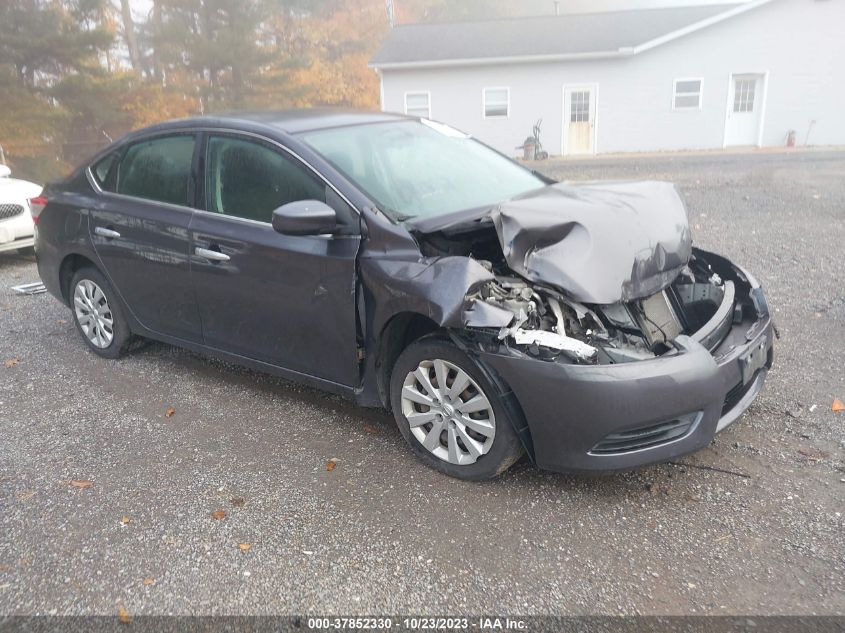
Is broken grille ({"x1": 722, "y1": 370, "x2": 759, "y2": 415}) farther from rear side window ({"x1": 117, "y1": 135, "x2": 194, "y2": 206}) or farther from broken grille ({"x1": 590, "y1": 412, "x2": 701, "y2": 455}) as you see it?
rear side window ({"x1": 117, "y1": 135, "x2": 194, "y2": 206})

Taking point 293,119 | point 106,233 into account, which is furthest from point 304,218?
point 106,233

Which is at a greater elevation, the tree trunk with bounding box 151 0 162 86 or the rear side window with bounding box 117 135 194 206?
the tree trunk with bounding box 151 0 162 86

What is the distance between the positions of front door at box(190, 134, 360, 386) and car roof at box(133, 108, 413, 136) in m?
0.14

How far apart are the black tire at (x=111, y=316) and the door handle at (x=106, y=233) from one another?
12.9 inches

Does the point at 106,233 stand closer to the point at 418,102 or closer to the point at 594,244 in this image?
the point at 594,244

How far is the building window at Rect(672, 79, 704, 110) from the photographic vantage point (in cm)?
2114

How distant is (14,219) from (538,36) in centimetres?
1874

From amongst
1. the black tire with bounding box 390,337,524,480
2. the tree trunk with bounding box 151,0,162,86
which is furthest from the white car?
the tree trunk with bounding box 151,0,162,86

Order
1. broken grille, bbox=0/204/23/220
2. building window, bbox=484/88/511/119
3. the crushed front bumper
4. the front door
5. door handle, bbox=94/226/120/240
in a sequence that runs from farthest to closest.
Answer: building window, bbox=484/88/511/119 < broken grille, bbox=0/204/23/220 < door handle, bbox=94/226/120/240 < the front door < the crushed front bumper

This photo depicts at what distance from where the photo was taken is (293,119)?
162 inches

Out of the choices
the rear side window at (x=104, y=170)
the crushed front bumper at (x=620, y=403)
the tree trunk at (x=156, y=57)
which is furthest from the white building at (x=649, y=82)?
the crushed front bumper at (x=620, y=403)

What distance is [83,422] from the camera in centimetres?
413

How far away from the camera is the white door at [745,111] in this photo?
2112 centimetres

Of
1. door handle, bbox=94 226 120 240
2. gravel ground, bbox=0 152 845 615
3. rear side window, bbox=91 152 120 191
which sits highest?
rear side window, bbox=91 152 120 191
